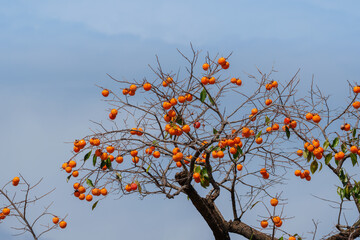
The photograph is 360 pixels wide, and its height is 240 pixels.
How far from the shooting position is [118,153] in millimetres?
4543

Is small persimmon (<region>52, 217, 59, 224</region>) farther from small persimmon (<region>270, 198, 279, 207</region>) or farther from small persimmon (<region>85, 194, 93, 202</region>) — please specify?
small persimmon (<region>270, 198, 279, 207</region>)

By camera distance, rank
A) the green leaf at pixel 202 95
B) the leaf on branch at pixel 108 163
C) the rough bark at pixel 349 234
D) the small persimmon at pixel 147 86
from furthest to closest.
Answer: the rough bark at pixel 349 234, the leaf on branch at pixel 108 163, the small persimmon at pixel 147 86, the green leaf at pixel 202 95

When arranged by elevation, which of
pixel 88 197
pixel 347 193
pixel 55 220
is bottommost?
pixel 347 193

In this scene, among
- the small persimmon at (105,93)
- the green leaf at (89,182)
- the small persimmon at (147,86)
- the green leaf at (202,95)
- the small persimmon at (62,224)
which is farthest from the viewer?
the small persimmon at (62,224)

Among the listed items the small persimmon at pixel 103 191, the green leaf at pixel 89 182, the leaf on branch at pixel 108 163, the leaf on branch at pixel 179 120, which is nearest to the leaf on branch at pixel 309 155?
the leaf on branch at pixel 179 120

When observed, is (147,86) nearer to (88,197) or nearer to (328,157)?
(88,197)

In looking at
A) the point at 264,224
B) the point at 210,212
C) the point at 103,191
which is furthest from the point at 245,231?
the point at 103,191

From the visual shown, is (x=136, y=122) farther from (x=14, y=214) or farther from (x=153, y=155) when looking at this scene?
(x=14, y=214)

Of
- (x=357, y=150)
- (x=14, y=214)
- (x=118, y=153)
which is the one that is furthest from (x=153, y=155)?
(x=357, y=150)

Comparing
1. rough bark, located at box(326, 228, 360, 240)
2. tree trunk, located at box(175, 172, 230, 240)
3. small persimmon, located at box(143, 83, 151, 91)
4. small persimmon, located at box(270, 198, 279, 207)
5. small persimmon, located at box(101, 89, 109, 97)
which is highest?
small persimmon, located at box(101, 89, 109, 97)

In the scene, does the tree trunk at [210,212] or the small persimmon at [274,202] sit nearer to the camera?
the small persimmon at [274,202]

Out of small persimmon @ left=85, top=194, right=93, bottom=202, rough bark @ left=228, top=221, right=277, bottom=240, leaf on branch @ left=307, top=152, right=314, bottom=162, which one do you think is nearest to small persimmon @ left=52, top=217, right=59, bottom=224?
small persimmon @ left=85, top=194, right=93, bottom=202

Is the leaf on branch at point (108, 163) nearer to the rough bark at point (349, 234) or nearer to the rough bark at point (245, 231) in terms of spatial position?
the rough bark at point (245, 231)

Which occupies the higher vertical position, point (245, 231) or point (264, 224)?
point (245, 231)
